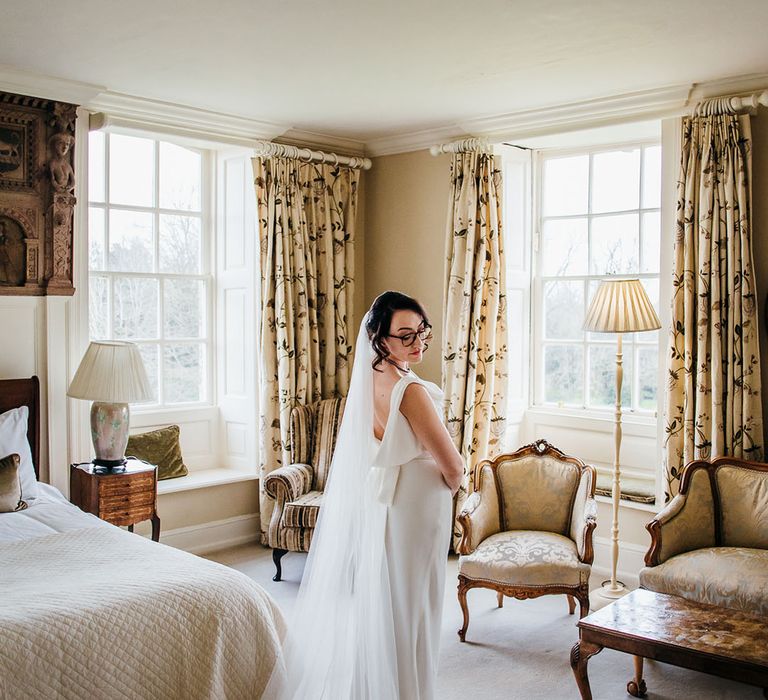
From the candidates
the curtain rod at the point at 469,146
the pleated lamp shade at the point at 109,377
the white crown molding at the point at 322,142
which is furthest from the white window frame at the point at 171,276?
the curtain rod at the point at 469,146

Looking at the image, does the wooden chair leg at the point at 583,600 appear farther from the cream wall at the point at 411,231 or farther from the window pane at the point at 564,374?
the cream wall at the point at 411,231

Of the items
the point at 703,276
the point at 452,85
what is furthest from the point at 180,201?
the point at 703,276

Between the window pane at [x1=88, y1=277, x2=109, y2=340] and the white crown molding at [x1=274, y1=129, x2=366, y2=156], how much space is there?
1.51 metres

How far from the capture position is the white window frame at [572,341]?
509 centimetres

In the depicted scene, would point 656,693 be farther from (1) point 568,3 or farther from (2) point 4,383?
(2) point 4,383

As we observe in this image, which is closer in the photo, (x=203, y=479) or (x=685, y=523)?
(x=685, y=523)

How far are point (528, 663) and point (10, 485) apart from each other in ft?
8.07

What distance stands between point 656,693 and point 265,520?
2.75m

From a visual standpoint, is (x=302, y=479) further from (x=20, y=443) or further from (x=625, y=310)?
(x=625, y=310)

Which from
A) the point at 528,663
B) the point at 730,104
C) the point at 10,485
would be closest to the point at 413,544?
the point at 528,663

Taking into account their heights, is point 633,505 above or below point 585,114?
below

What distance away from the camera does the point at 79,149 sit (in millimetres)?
4484

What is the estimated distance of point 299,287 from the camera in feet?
17.7

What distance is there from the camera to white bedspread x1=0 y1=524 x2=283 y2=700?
231 centimetres
